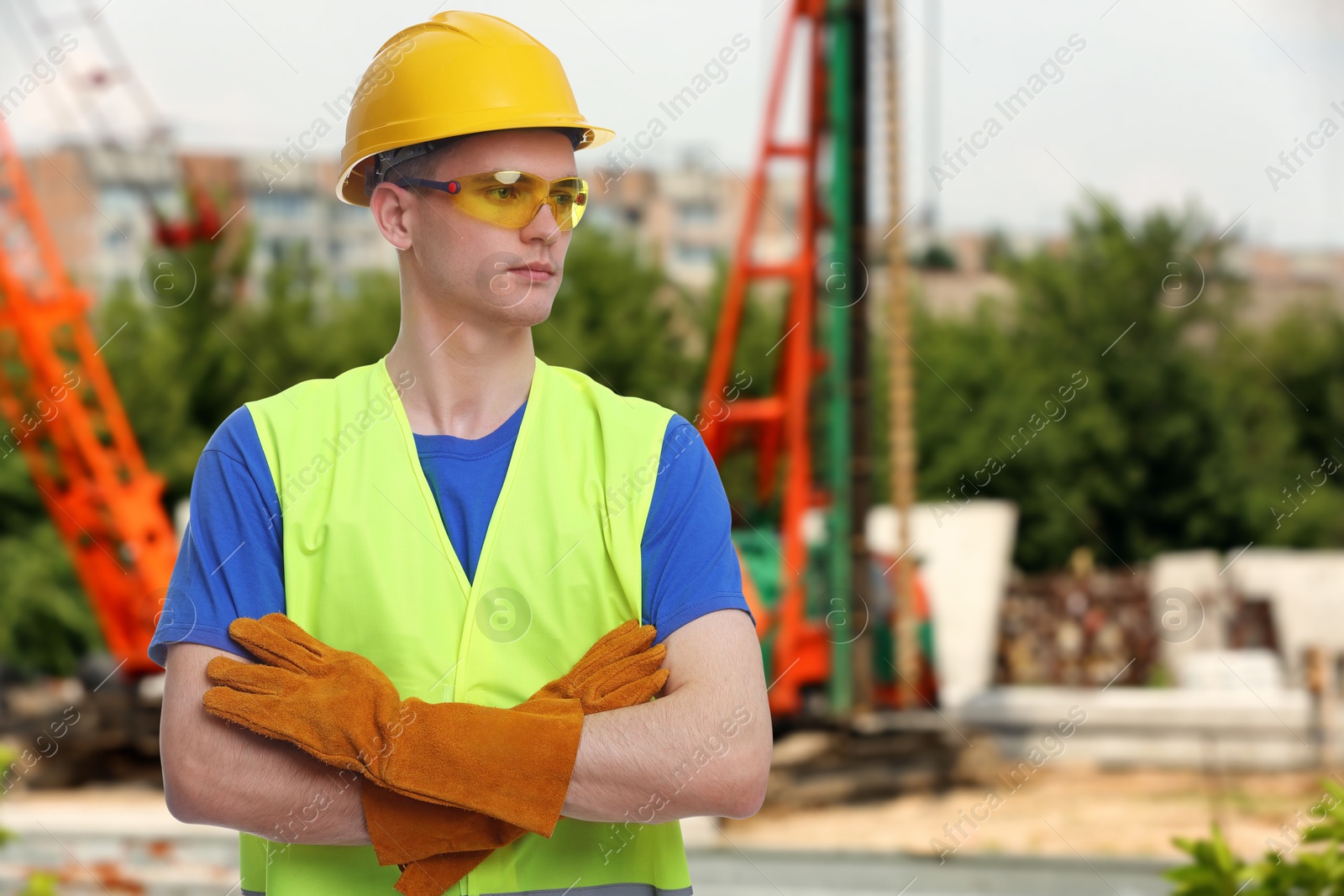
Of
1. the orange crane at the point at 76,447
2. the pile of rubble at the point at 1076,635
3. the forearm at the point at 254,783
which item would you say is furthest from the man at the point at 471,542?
the pile of rubble at the point at 1076,635

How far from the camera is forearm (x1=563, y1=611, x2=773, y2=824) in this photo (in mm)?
1555

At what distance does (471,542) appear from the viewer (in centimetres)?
168

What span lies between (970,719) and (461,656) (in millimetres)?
12626

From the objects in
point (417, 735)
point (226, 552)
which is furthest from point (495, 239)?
point (417, 735)

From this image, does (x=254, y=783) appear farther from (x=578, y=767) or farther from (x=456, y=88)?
(x=456, y=88)

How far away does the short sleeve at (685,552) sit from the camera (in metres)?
1.64

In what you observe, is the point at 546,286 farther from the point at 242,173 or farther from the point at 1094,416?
the point at 242,173

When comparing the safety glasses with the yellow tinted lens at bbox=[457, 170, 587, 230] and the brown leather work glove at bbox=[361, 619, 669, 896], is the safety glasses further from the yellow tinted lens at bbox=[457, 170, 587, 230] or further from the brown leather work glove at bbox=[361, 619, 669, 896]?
the brown leather work glove at bbox=[361, 619, 669, 896]

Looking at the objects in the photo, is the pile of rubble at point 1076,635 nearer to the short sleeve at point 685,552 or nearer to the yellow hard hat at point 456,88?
the short sleeve at point 685,552

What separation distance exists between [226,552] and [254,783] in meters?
0.26

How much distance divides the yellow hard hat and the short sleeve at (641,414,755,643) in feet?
1.47

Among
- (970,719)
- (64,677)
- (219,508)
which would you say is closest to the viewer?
(219,508)

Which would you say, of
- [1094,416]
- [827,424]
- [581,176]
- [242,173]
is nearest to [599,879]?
[581,176]

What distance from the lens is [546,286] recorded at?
1709mm
